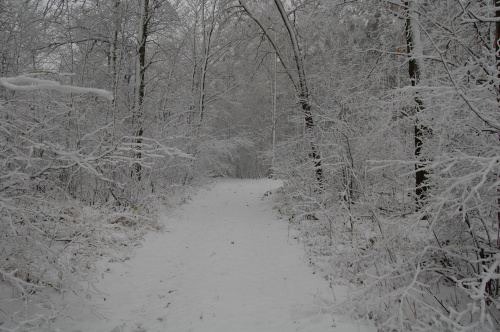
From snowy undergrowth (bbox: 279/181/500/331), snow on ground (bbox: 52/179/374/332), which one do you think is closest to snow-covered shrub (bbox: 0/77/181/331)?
snow on ground (bbox: 52/179/374/332)

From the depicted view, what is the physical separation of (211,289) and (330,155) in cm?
389

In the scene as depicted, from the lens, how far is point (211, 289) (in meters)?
4.27

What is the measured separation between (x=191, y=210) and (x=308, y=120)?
527 cm

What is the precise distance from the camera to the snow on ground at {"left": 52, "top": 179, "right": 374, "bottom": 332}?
338cm

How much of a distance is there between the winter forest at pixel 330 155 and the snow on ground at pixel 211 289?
0.37 m

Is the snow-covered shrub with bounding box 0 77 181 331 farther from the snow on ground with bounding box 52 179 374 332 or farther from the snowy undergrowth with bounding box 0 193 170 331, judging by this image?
the snow on ground with bounding box 52 179 374 332

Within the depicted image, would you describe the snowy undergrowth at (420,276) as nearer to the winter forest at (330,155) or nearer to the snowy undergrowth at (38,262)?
the winter forest at (330,155)

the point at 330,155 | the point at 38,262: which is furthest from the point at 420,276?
the point at 38,262

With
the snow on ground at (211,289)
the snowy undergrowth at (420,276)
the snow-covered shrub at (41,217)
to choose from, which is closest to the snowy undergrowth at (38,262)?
the snow-covered shrub at (41,217)

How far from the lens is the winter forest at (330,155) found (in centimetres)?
270

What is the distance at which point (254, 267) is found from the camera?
17.2 feet

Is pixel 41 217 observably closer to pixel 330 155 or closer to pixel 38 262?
pixel 38 262

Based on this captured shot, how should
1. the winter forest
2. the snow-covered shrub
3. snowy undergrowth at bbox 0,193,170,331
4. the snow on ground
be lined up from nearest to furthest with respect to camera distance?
the snow-covered shrub < snowy undergrowth at bbox 0,193,170,331 < the winter forest < the snow on ground

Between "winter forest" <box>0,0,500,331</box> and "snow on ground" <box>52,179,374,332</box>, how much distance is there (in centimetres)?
37
